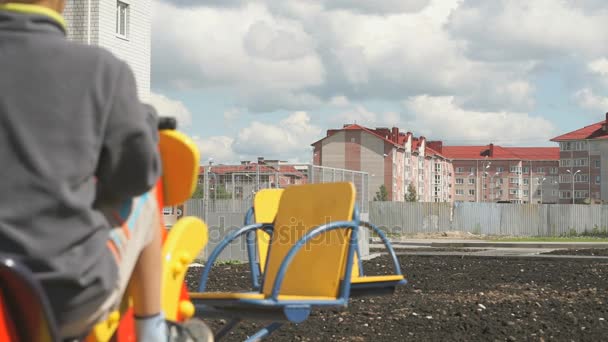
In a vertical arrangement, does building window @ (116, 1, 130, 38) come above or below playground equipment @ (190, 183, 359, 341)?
above

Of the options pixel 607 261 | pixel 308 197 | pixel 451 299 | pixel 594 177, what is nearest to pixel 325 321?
pixel 451 299

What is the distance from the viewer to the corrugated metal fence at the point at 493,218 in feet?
136

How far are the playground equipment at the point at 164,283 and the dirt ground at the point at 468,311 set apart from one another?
415 centimetres

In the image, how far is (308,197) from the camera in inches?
180

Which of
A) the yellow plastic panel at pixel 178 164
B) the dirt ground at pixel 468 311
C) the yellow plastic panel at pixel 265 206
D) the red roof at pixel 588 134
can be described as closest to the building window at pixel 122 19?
the dirt ground at pixel 468 311

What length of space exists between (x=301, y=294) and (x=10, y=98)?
9.34 feet

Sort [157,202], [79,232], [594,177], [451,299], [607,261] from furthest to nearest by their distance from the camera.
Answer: [594,177], [607,261], [451,299], [157,202], [79,232]

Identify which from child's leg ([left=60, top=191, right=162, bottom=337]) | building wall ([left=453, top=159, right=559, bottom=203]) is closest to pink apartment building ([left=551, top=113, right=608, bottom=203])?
building wall ([left=453, top=159, right=559, bottom=203])

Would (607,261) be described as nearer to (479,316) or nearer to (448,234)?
(479,316)

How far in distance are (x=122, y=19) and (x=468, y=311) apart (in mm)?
21886

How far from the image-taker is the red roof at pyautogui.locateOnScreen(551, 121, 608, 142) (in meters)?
120

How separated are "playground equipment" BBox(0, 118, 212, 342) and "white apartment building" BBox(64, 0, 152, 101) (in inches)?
929

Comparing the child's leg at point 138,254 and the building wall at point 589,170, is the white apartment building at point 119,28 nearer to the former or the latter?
the child's leg at point 138,254

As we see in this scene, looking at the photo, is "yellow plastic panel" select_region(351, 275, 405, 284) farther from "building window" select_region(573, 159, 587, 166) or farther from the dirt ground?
"building window" select_region(573, 159, 587, 166)
